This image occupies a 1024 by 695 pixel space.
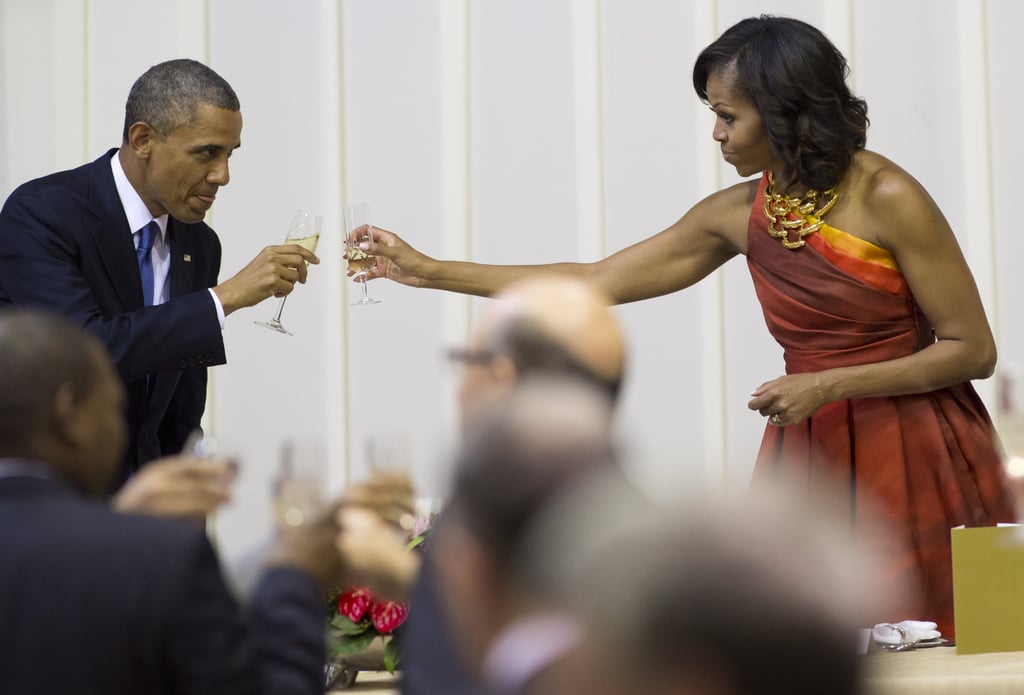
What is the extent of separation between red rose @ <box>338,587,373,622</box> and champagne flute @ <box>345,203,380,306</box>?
93 cm

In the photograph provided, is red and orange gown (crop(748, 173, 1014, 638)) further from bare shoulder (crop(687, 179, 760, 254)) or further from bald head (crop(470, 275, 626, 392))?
bald head (crop(470, 275, 626, 392))

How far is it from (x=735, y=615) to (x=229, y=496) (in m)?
0.87

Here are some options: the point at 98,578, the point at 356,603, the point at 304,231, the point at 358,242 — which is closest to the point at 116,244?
the point at 304,231

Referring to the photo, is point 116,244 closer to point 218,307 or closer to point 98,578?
point 218,307

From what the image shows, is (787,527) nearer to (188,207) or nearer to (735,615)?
(735,615)

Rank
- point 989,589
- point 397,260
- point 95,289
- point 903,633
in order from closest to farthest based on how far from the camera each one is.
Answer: point 989,589
point 903,633
point 95,289
point 397,260

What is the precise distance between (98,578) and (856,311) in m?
1.71

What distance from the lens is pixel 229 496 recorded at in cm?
144

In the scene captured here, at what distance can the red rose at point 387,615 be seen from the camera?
1972 millimetres

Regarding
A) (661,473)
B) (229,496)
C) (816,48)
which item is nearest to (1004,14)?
(816,48)

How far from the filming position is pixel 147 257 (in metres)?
2.84

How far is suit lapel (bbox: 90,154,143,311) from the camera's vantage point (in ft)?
8.89

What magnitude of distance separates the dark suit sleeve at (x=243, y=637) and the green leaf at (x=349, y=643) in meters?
0.64

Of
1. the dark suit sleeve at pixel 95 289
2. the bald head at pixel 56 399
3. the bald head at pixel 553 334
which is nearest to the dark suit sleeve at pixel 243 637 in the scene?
the bald head at pixel 56 399
